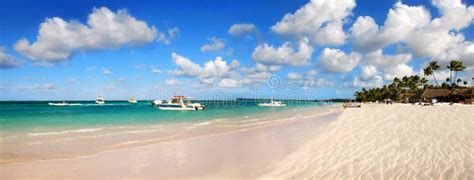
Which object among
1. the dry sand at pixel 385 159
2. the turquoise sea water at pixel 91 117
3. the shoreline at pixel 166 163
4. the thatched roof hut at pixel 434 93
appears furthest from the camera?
the thatched roof hut at pixel 434 93

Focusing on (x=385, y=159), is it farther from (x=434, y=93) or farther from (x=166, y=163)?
(x=434, y=93)

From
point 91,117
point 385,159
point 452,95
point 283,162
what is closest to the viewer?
point 385,159

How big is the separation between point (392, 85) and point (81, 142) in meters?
118

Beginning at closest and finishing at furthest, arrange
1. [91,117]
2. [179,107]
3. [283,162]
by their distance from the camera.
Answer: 1. [283,162]
2. [91,117]
3. [179,107]

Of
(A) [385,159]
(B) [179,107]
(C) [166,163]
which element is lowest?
(C) [166,163]

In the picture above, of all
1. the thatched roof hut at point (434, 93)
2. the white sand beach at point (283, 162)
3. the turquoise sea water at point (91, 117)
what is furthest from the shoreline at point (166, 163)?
the thatched roof hut at point (434, 93)

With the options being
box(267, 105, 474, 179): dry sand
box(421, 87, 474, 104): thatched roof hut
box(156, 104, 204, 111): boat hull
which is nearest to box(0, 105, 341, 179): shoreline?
box(267, 105, 474, 179): dry sand

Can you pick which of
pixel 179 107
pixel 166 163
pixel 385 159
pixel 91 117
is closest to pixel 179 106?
pixel 179 107

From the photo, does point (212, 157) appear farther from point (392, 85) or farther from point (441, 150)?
point (392, 85)

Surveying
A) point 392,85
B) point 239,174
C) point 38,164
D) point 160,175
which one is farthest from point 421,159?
point 392,85

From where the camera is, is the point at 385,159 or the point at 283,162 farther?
the point at 283,162

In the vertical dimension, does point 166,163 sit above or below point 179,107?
below

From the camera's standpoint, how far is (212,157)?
10789 millimetres

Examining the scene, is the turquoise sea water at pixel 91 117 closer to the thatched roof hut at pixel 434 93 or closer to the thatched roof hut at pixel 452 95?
the thatched roof hut at pixel 452 95
